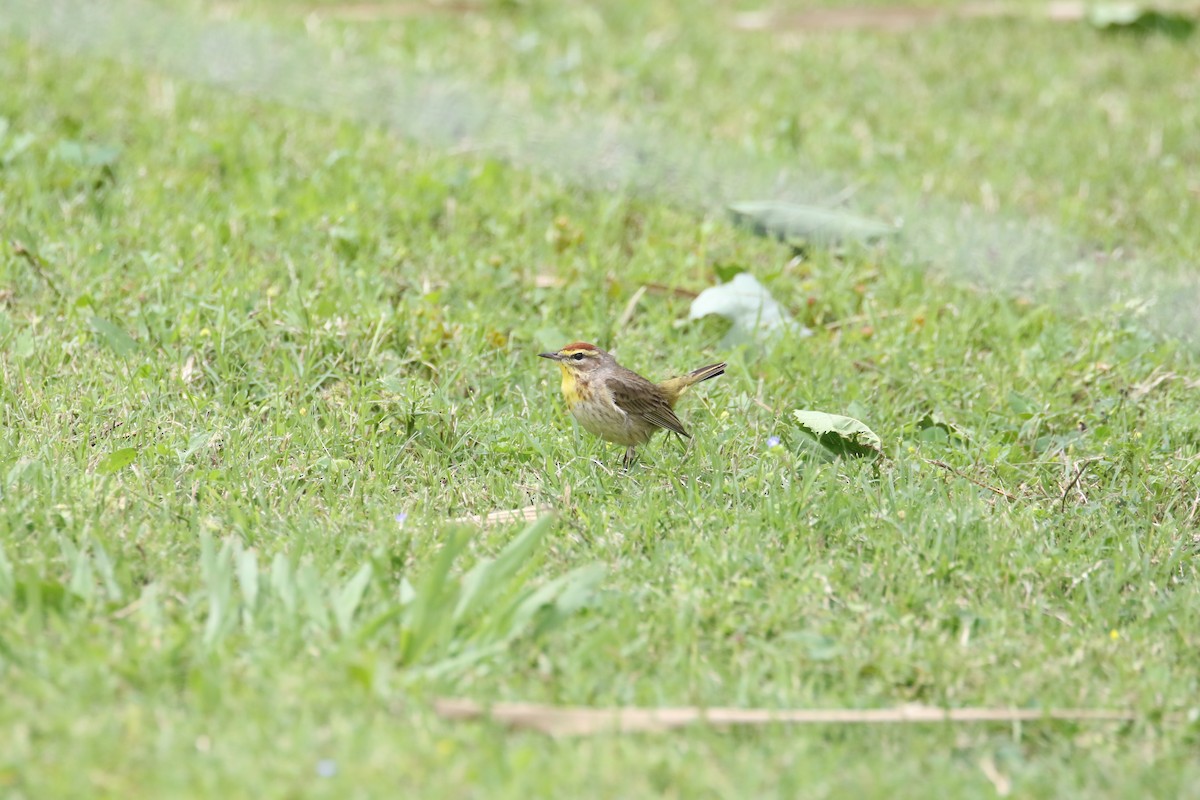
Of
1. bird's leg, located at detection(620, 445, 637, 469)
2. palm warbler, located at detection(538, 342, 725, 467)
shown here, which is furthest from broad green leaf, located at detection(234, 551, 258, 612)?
bird's leg, located at detection(620, 445, 637, 469)

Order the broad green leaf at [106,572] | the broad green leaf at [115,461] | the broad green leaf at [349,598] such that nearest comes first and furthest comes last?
the broad green leaf at [349,598] < the broad green leaf at [106,572] < the broad green leaf at [115,461]

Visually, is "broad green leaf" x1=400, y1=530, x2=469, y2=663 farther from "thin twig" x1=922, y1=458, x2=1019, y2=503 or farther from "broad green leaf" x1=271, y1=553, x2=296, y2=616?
"thin twig" x1=922, y1=458, x2=1019, y2=503

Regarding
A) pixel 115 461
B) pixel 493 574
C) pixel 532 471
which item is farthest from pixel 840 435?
pixel 115 461

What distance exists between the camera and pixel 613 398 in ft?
18.0

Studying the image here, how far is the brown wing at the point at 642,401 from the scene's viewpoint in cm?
548

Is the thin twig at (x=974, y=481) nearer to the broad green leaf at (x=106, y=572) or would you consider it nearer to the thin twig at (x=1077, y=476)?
the thin twig at (x=1077, y=476)

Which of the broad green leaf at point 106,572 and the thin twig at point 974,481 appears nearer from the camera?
the broad green leaf at point 106,572

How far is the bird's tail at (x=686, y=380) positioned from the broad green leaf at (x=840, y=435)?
50cm

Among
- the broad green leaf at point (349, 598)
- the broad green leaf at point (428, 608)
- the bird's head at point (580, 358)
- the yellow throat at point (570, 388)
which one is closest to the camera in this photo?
the broad green leaf at point (428, 608)

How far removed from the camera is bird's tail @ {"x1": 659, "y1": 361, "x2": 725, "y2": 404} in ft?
19.5

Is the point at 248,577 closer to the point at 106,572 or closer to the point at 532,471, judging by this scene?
the point at 106,572

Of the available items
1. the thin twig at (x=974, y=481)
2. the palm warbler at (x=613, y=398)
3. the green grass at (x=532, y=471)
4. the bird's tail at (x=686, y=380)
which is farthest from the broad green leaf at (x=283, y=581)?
the thin twig at (x=974, y=481)

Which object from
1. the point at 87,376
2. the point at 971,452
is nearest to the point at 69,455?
the point at 87,376

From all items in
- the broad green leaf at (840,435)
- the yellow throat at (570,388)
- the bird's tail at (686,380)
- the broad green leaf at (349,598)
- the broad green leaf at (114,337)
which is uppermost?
the broad green leaf at (114,337)
